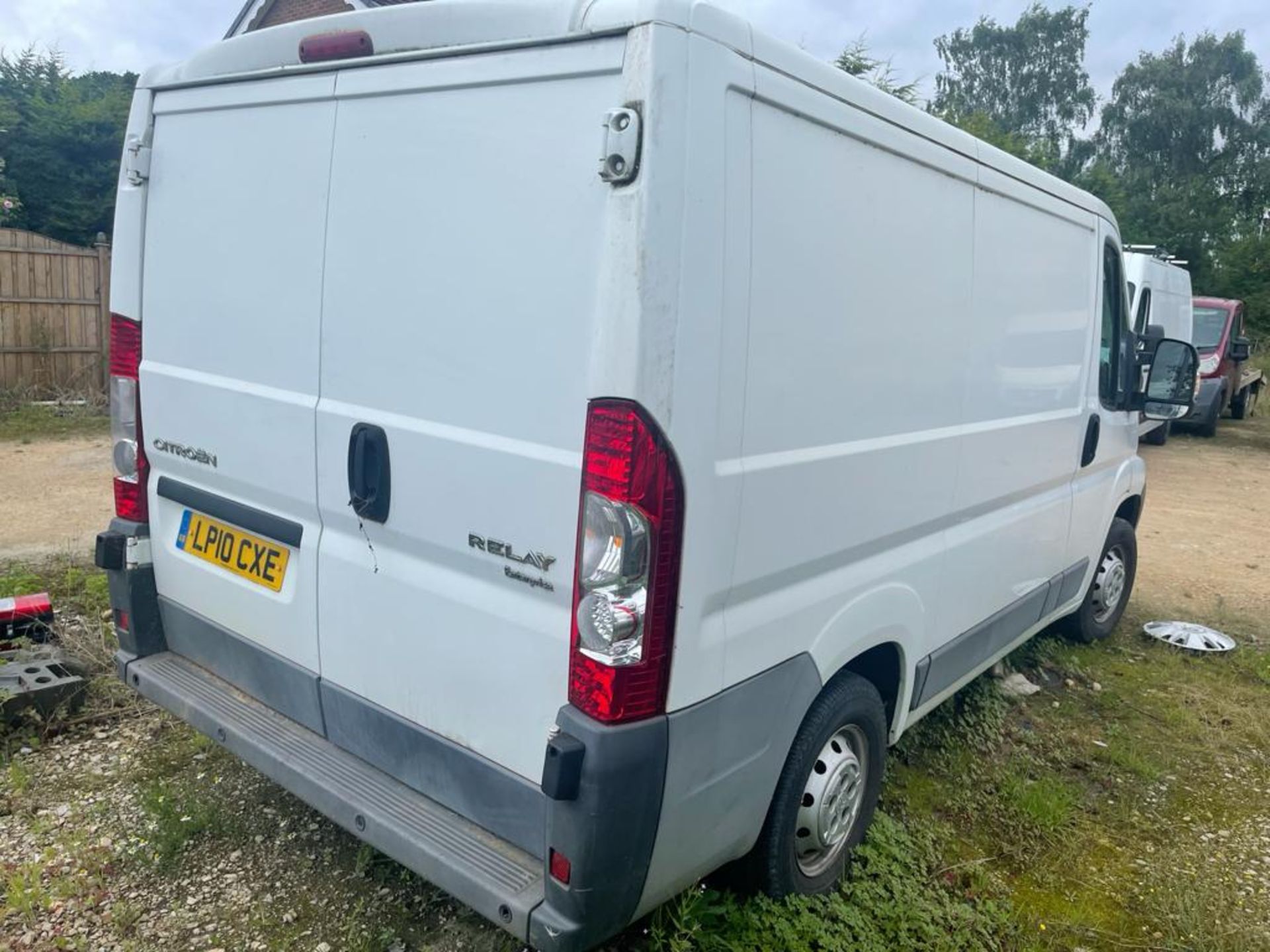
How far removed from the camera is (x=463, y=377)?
7.20 ft

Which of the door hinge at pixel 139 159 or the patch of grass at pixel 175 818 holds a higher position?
the door hinge at pixel 139 159

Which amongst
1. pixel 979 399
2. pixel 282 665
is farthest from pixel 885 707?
pixel 282 665

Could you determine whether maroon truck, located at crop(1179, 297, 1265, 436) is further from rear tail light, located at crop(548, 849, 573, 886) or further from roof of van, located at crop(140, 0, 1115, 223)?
rear tail light, located at crop(548, 849, 573, 886)

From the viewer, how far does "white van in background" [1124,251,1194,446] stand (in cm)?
1052

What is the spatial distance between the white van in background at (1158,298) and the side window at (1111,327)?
508 centimetres

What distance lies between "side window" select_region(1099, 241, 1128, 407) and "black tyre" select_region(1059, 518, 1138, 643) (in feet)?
3.07

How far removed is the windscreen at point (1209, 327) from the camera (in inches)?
563

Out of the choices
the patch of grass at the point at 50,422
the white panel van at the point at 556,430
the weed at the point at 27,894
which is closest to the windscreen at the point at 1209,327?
the white panel van at the point at 556,430

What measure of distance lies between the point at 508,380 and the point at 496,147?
52cm

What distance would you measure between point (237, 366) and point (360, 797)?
128 cm

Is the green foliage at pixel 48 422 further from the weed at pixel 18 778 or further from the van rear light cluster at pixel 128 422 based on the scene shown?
the van rear light cluster at pixel 128 422

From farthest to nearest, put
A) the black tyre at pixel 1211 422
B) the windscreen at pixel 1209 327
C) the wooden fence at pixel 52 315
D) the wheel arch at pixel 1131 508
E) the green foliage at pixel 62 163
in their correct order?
1. the green foliage at pixel 62 163
2. the windscreen at pixel 1209 327
3. the black tyre at pixel 1211 422
4. the wooden fence at pixel 52 315
5. the wheel arch at pixel 1131 508

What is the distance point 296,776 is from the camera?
2545 mm

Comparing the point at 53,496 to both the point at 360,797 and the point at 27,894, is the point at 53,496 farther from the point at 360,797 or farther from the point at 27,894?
the point at 360,797
